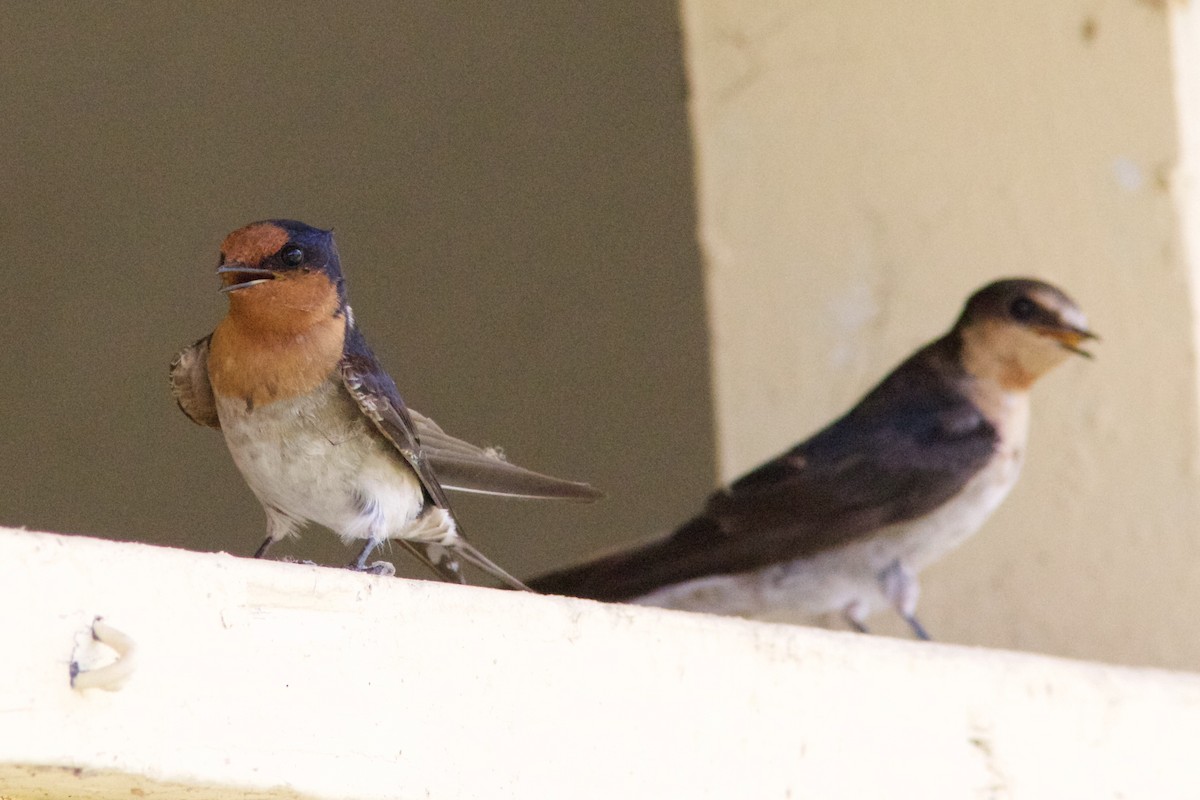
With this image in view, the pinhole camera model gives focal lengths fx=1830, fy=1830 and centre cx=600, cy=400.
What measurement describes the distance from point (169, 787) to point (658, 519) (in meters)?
1.87

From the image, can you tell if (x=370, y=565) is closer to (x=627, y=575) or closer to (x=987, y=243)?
(x=627, y=575)

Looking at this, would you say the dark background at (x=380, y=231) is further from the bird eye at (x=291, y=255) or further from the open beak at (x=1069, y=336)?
the bird eye at (x=291, y=255)

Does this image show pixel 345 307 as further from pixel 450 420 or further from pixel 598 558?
pixel 450 420

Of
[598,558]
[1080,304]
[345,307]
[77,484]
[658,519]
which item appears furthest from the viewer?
[77,484]

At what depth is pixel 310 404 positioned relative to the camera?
154 centimetres

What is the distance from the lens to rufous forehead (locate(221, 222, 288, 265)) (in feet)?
4.78

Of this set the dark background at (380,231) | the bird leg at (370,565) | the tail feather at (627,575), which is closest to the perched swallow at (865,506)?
the tail feather at (627,575)

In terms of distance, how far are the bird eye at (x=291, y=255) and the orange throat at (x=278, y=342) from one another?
1 cm

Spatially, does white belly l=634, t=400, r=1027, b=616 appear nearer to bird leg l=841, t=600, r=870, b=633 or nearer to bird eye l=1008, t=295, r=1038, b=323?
bird leg l=841, t=600, r=870, b=633

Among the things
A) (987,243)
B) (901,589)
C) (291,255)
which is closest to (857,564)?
(901,589)

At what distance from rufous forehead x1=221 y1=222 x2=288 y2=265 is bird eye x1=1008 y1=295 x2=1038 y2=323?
40.1 inches

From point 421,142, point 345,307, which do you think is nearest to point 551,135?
point 421,142

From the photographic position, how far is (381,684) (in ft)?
3.95

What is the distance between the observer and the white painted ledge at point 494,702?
107 centimetres
